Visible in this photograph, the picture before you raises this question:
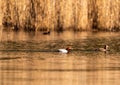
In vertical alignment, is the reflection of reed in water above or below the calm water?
above

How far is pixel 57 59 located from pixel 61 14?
25.7 feet

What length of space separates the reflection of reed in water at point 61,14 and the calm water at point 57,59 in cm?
52

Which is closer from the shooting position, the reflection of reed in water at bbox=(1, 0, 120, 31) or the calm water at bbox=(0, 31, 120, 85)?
the calm water at bbox=(0, 31, 120, 85)

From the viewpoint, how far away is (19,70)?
50.7 ft

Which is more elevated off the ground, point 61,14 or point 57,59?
point 61,14

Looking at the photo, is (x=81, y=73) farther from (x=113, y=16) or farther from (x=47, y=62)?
(x=113, y=16)

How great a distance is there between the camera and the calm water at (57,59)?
46.4 ft

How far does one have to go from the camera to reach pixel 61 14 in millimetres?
25531

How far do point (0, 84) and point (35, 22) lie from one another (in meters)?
12.8

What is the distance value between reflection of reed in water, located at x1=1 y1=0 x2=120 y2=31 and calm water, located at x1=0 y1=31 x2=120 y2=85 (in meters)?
0.52

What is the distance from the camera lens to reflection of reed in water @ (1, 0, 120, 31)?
25484 mm

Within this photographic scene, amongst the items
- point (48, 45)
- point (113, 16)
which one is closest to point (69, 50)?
point (48, 45)

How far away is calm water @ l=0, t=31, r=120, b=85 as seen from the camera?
1413 cm

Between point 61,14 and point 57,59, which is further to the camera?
point 61,14
